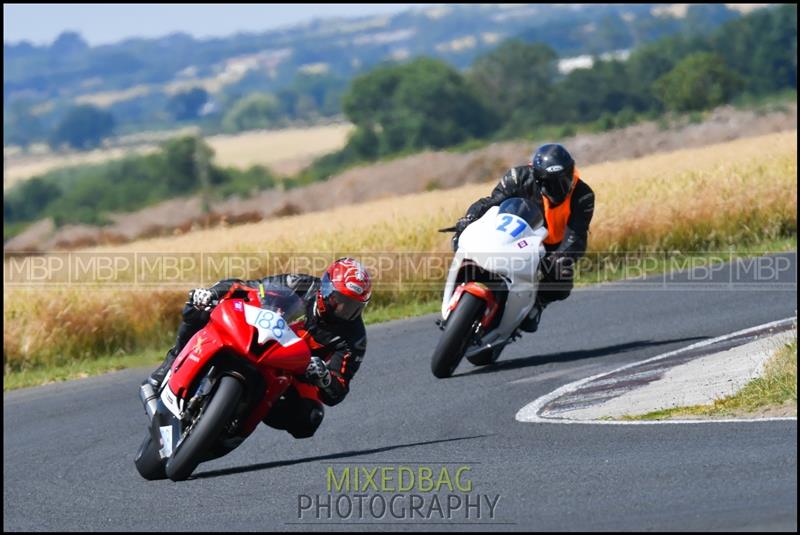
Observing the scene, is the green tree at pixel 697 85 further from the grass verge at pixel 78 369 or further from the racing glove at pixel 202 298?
the racing glove at pixel 202 298

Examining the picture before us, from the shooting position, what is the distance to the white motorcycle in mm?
10859

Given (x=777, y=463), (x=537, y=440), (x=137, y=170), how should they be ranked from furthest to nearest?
(x=137, y=170) < (x=537, y=440) < (x=777, y=463)

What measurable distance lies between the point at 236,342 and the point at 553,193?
4.18 meters

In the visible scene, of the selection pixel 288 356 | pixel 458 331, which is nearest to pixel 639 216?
pixel 458 331

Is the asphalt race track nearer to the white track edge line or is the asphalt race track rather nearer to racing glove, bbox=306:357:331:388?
the white track edge line

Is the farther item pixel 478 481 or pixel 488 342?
pixel 488 342

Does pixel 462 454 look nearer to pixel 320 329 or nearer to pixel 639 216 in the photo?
pixel 320 329

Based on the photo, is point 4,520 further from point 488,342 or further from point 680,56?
point 680,56

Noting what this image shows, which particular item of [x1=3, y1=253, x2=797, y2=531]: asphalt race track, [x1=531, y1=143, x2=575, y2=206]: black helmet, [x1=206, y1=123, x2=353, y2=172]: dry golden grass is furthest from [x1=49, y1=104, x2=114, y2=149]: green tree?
[x1=531, y1=143, x2=575, y2=206]: black helmet

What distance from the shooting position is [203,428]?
7781mm

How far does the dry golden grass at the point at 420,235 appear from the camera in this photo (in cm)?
1662

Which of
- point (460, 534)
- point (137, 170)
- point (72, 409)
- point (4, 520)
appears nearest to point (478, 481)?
point (460, 534)

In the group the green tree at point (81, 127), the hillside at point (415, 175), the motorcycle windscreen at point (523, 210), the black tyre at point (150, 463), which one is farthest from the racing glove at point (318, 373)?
the green tree at point (81, 127)

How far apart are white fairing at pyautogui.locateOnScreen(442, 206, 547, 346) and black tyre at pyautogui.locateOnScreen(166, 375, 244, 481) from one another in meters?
3.43
